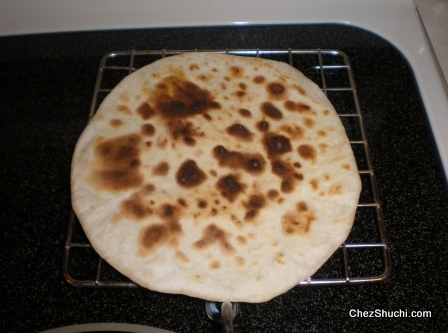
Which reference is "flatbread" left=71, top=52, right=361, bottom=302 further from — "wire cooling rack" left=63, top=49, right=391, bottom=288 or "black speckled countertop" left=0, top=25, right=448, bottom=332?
"black speckled countertop" left=0, top=25, right=448, bottom=332

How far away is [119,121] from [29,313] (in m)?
0.56

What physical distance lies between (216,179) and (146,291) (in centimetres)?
36

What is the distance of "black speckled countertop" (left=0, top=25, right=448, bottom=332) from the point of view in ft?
3.96

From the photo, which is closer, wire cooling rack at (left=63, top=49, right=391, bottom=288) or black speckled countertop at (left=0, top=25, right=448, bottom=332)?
wire cooling rack at (left=63, top=49, right=391, bottom=288)

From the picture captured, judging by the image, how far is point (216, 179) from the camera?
3.95 feet

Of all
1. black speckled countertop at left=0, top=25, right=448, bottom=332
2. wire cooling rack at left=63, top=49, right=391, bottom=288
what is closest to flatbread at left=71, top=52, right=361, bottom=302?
wire cooling rack at left=63, top=49, right=391, bottom=288

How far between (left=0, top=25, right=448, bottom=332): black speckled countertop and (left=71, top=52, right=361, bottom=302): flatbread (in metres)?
0.21

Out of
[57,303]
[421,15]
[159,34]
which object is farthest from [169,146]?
[421,15]

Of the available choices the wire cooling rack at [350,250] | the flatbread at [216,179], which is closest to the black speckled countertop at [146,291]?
the wire cooling rack at [350,250]

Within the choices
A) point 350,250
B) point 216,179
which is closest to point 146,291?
point 216,179

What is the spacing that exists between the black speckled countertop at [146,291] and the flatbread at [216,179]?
209mm

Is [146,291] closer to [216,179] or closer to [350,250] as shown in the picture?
[216,179]

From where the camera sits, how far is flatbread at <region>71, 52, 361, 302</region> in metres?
1.08

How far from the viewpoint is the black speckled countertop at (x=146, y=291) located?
1206mm
